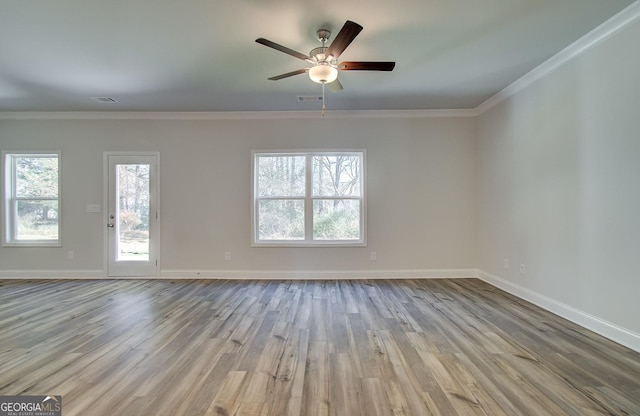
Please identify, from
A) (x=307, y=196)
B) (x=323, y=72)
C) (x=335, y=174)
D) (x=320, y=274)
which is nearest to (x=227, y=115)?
(x=307, y=196)

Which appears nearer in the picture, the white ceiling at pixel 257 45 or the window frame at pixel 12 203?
the white ceiling at pixel 257 45

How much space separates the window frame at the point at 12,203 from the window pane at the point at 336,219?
4377mm

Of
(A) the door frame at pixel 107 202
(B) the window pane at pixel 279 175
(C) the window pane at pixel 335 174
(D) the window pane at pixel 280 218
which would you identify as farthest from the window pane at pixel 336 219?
(A) the door frame at pixel 107 202

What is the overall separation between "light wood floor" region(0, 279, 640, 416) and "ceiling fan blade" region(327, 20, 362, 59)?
250 cm

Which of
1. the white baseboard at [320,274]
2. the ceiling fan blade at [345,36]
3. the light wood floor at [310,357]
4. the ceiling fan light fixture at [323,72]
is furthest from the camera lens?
the white baseboard at [320,274]

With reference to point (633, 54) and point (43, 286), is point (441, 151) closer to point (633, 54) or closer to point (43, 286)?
point (633, 54)

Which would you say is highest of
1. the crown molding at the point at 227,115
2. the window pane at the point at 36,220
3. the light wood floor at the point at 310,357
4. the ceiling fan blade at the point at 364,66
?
the crown molding at the point at 227,115

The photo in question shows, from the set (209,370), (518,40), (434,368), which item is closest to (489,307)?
(434,368)

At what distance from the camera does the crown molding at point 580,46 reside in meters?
2.35

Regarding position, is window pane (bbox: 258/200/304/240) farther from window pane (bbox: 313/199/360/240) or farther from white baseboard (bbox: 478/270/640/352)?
white baseboard (bbox: 478/270/640/352)

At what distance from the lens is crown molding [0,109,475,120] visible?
4789 millimetres

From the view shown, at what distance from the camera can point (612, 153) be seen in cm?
256

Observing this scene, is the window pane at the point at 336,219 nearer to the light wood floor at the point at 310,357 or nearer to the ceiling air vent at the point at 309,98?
the light wood floor at the point at 310,357

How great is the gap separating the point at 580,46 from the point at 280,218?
14.0ft
